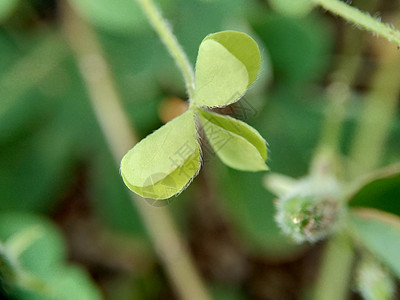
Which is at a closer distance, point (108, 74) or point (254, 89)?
point (254, 89)

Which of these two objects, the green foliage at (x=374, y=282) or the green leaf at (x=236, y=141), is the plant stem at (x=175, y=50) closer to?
the green leaf at (x=236, y=141)

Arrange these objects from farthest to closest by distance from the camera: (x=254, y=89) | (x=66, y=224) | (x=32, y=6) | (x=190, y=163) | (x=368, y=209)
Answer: (x=66, y=224) → (x=32, y=6) → (x=254, y=89) → (x=368, y=209) → (x=190, y=163)

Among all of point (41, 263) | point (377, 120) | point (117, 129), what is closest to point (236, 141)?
point (41, 263)

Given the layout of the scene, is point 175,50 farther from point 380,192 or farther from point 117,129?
point 117,129

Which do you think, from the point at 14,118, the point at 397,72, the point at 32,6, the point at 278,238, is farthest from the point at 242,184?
the point at 32,6

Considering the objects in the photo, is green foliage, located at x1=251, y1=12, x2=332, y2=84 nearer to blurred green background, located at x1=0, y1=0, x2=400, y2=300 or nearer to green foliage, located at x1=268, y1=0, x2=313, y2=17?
blurred green background, located at x1=0, y1=0, x2=400, y2=300

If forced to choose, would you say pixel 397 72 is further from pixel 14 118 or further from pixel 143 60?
pixel 14 118
